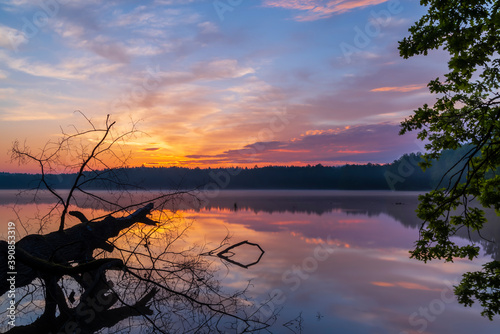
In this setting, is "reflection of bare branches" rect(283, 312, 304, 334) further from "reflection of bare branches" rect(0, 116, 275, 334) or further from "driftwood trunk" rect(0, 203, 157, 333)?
"driftwood trunk" rect(0, 203, 157, 333)

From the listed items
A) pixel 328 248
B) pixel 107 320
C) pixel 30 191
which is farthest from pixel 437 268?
pixel 30 191

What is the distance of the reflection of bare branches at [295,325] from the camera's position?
33.4 ft

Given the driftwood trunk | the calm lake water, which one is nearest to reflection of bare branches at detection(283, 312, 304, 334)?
the calm lake water

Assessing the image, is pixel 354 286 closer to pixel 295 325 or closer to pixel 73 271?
pixel 295 325

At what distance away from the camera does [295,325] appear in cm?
1048

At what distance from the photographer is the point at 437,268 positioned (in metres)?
19.5

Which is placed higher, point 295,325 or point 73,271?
point 73,271

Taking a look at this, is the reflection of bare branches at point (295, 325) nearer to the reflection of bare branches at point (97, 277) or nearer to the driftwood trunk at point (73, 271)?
the reflection of bare branches at point (97, 277)

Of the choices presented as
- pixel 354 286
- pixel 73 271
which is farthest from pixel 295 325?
pixel 73 271

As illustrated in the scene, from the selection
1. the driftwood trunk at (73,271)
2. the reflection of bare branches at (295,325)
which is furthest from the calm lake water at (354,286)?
the driftwood trunk at (73,271)

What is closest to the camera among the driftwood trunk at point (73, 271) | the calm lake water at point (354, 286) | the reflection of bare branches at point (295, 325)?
the driftwood trunk at point (73, 271)

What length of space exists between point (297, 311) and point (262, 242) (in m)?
15.3

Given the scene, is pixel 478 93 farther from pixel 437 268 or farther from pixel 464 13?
pixel 437 268

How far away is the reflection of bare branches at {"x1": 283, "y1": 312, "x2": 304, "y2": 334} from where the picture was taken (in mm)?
10191
